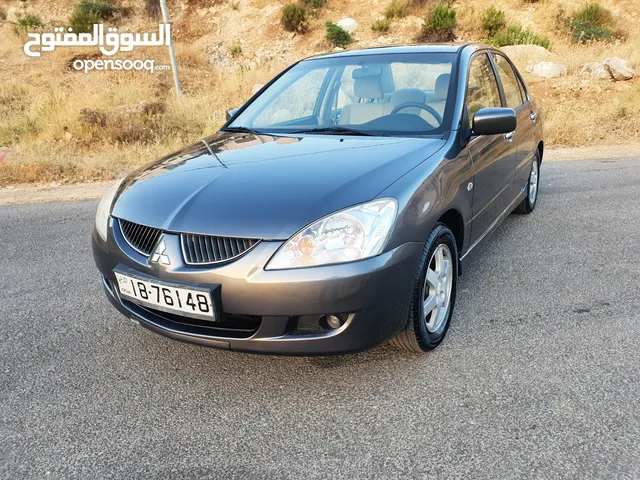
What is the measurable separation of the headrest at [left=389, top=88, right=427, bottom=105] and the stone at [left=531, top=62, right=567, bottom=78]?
10.0m

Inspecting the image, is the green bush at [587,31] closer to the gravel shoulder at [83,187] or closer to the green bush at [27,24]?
the gravel shoulder at [83,187]

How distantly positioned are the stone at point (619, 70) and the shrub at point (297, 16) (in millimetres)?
14269

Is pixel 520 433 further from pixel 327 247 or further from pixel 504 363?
pixel 327 247

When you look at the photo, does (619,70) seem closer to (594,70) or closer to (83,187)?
(594,70)

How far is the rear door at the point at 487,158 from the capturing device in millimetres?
3107

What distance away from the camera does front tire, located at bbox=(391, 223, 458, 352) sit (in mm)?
2393

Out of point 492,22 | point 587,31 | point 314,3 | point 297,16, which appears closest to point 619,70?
point 587,31

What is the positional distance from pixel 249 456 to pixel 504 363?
128 centimetres

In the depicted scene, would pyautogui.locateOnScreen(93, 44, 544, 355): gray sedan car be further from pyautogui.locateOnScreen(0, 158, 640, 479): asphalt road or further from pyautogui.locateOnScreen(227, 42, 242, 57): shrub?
pyautogui.locateOnScreen(227, 42, 242, 57): shrub

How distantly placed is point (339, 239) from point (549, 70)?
11656mm

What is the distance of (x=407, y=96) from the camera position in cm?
325

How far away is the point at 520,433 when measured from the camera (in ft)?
6.77

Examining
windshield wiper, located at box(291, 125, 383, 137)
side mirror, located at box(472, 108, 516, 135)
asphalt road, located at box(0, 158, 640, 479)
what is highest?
side mirror, located at box(472, 108, 516, 135)

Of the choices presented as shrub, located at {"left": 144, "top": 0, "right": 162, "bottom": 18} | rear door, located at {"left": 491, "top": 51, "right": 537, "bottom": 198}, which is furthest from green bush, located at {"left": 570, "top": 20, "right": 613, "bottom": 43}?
shrub, located at {"left": 144, "top": 0, "right": 162, "bottom": 18}
